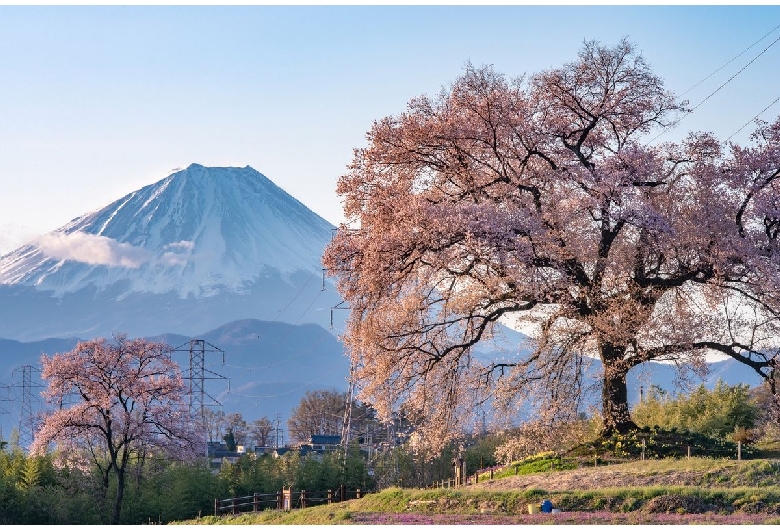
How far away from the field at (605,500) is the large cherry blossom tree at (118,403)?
941 inches

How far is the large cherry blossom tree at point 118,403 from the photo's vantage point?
178ft

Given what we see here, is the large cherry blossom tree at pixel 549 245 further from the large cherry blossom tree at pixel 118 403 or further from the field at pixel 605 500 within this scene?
the large cherry blossom tree at pixel 118 403

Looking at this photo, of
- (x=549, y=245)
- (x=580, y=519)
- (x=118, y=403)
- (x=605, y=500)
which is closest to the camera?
(x=580, y=519)

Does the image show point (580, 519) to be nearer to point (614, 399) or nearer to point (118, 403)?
point (614, 399)

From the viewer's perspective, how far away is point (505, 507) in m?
26.3

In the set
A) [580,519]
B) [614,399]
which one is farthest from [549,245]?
[580,519]

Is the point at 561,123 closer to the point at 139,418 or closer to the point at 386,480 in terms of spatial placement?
the point at 139,418

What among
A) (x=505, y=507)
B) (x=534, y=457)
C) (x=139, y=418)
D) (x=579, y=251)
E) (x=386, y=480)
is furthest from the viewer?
(x=386, y=480)

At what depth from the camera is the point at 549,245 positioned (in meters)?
34.3

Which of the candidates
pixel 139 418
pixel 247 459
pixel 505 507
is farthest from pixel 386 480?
pixel 505 507

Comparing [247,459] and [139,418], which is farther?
[247,459]

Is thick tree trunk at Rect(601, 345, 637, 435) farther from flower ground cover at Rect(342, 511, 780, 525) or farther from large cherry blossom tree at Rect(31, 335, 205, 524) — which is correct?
large cherry blossom tree at Rect(31, 335, 205, 524)

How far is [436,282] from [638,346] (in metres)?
6.77

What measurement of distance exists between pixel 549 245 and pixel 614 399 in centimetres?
676
